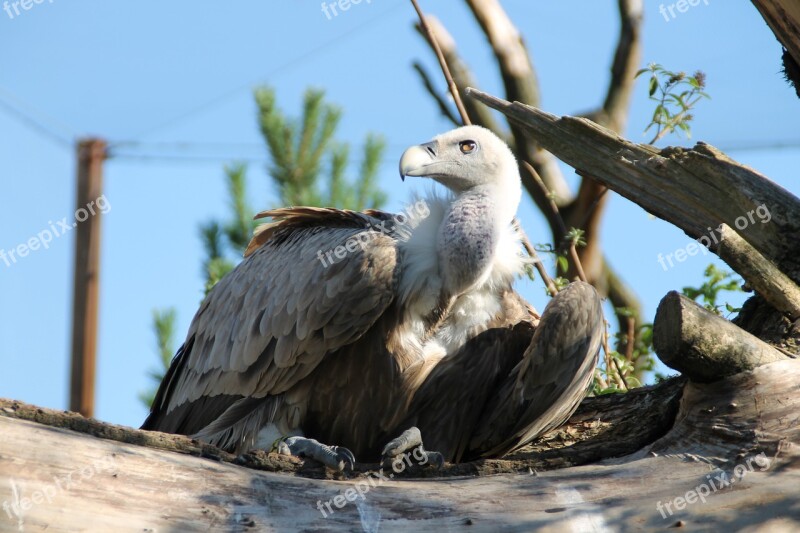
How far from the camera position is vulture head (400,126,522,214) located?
6871 mm

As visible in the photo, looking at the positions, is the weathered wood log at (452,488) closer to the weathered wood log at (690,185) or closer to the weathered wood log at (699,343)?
the weathered wood log at (699,343)

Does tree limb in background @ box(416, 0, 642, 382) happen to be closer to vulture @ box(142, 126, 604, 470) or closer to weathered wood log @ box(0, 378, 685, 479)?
vulture @ box(142, 126, 604, 470)

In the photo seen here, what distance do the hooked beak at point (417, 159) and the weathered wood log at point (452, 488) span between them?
2.16m

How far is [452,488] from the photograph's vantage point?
198 inches

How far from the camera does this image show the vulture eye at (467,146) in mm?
6957

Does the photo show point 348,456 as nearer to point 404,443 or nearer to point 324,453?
point 324,453

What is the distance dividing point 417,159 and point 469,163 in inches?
14.1

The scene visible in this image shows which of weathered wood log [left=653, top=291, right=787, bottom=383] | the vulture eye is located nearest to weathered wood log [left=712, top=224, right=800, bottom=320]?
weathered wood log [left=653, top=291, right=787, bottom=383]

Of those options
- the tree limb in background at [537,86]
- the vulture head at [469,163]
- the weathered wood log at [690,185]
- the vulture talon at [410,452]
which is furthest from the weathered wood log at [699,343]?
the tree limb in background at [537,86]

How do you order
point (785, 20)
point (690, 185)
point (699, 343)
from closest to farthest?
point (699, 343) → point (785, 20) → point (690, 185)

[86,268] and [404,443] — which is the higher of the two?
[86,268]

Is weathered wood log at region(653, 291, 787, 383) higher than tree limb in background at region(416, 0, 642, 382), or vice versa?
tree limb in background at region(416, 0, 642, 382)

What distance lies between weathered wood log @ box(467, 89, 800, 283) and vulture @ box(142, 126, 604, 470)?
0.68 m

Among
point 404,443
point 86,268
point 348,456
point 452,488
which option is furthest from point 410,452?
point 86,268
